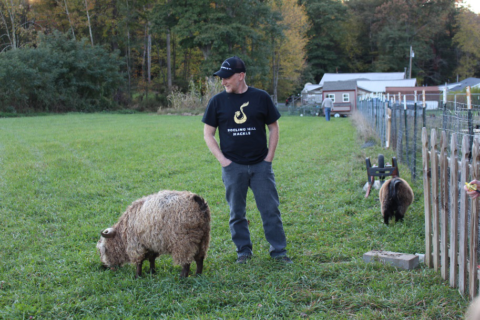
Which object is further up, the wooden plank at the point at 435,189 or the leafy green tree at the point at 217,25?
the leafy green tree at the point at 217,25

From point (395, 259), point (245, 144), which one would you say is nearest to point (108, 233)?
point (245, 144)

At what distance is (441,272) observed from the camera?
4176mm

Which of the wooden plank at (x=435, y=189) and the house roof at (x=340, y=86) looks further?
the house roof at (x=340, y=86)

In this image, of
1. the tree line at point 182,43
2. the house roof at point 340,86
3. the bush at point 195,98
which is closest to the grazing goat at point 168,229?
the bush at point 195,98

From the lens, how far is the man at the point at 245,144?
4625 millimetres

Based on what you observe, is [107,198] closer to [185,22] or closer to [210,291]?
[210,291]

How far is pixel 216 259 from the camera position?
16.4 feet

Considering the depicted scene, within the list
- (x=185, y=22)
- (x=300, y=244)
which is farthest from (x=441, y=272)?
(x=185, y=22)

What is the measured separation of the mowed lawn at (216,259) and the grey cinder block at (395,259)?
0.10 meters

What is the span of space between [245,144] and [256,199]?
632 millimetres

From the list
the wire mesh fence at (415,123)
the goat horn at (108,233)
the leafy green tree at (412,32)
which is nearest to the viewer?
the goat horn at (108,233)

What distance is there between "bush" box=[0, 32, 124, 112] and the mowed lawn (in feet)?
95.4

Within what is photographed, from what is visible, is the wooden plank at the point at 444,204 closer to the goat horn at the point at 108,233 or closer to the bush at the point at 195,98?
the goat horn at the point at 108,233

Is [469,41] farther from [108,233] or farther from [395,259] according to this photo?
[108,233]
